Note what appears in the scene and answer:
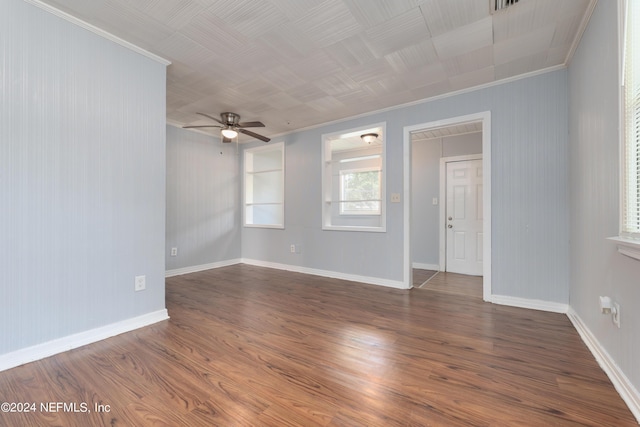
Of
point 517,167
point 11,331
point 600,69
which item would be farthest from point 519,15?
point 11,331

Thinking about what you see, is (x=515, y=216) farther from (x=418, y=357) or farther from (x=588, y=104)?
(x=418, y=357)

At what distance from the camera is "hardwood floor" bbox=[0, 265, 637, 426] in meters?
1.37

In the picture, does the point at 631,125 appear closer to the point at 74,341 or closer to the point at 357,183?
the point at 74,341

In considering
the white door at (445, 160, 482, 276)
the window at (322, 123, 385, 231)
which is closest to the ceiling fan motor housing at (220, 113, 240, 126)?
the window at (322, 123, 385, 231)

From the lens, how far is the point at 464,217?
15.8 feet

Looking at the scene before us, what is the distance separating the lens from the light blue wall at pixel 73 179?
6.00 ft

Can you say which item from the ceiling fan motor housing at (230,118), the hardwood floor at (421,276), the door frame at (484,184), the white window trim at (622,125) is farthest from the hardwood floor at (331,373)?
the ceiling fan motor housing at (230,118)

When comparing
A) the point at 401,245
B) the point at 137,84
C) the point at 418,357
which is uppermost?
the point at 137,84

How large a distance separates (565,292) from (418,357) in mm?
2003

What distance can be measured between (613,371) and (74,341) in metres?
3.67

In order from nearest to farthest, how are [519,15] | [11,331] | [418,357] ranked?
[11,331]
[418,357]
[519,15]

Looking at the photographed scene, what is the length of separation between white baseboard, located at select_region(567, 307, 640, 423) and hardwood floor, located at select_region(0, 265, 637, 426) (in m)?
0.05

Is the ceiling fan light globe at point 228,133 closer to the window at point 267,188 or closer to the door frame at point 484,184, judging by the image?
the window at point 267,188

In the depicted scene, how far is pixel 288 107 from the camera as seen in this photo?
3797 millimetres
